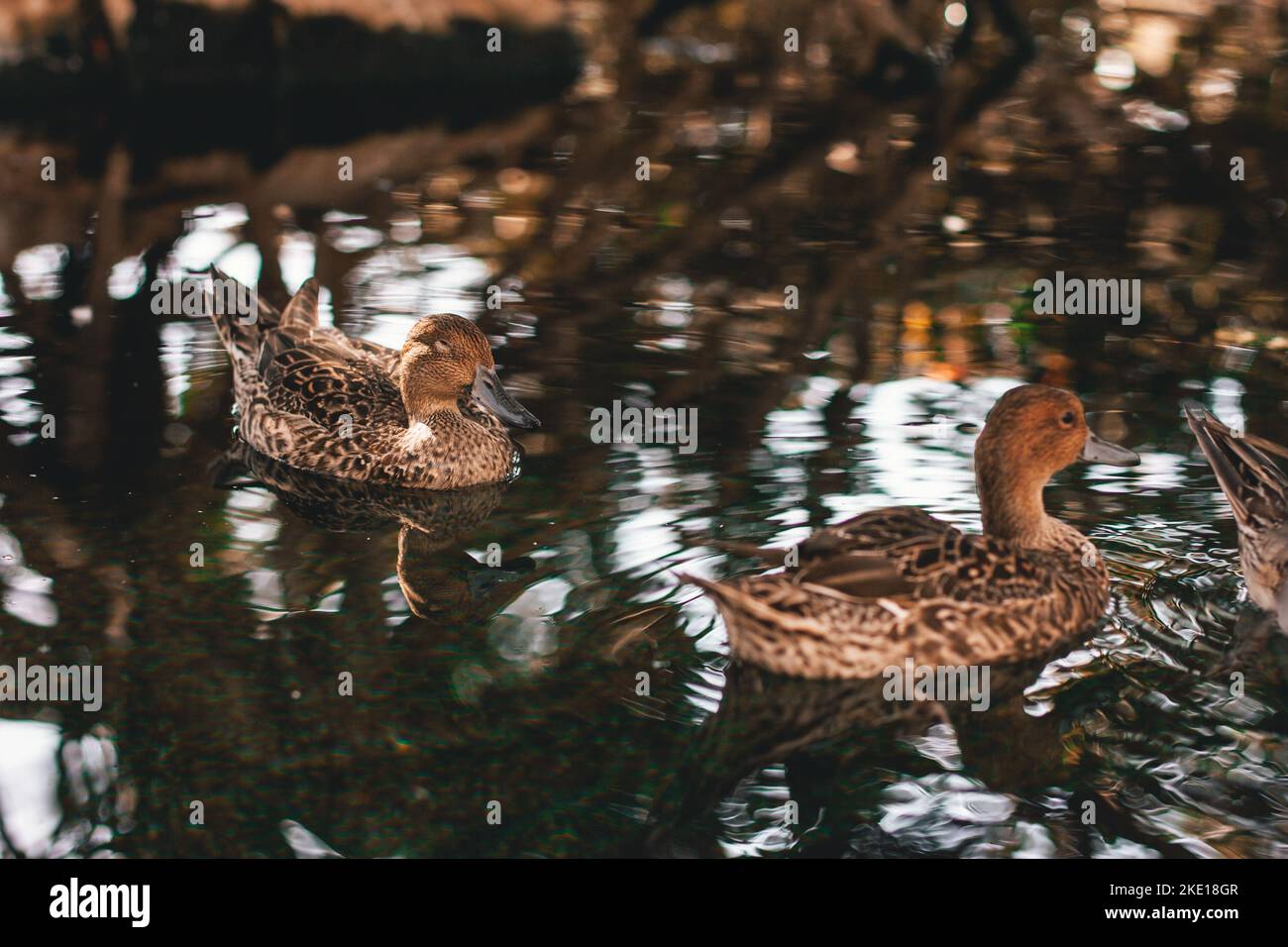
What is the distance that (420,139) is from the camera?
16.1 metres

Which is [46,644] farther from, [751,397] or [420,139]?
[420,139]

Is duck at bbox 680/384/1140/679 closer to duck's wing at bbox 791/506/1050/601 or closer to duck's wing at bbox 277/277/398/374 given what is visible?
duck's wing at bbox 791/506/1050/601

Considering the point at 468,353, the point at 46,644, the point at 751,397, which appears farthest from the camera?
the point at 751,397

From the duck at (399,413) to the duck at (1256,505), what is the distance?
10.7 feet

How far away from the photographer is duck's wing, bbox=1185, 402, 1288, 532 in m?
6.88

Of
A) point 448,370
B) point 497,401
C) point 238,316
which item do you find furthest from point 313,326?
point 497,401

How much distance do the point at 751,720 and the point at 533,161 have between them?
32.6ft

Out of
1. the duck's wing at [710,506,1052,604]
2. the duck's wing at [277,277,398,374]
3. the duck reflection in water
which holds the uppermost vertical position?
the duck's wing at [277,277,398,374]

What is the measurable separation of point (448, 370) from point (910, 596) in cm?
331

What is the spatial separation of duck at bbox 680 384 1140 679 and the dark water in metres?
0.15

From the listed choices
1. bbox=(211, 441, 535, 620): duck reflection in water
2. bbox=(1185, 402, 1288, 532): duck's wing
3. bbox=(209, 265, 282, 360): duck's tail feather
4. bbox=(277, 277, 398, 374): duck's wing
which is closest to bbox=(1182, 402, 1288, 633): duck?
bbox=(1185, 402, 1288, 532): duck's wing

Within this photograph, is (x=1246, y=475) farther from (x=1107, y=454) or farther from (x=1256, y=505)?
(x=1107, y=454)

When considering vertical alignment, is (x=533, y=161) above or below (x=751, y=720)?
above

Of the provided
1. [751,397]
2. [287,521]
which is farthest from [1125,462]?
[287,521]
